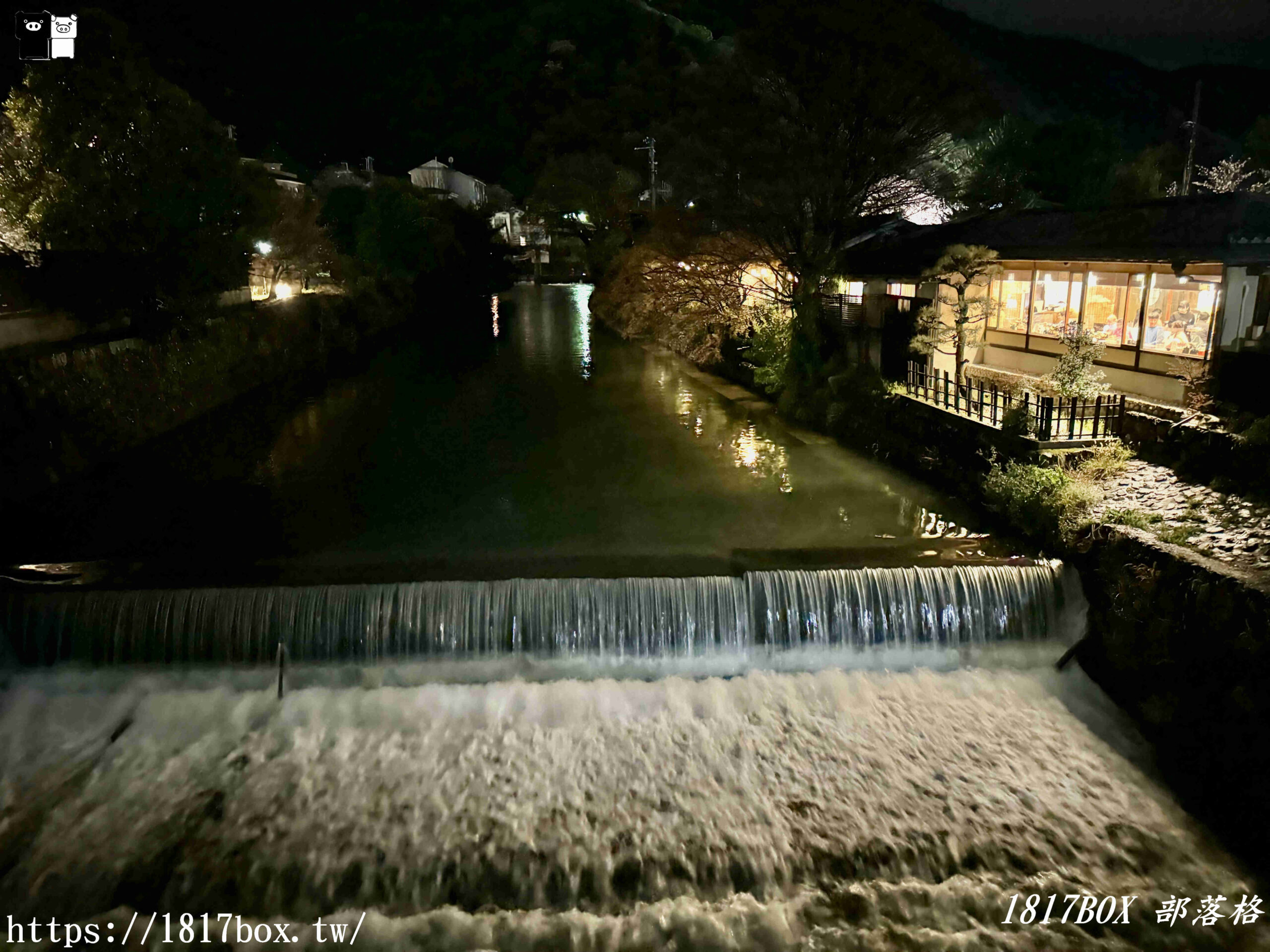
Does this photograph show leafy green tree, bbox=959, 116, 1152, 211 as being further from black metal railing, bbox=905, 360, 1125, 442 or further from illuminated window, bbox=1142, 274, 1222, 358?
black metal railing, bbox=905, 360, 1125, 442

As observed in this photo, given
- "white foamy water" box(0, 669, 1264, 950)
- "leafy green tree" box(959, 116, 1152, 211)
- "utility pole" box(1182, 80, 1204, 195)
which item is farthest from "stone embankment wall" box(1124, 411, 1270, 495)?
"utility pole" box(1182, 80, 1204, 195)

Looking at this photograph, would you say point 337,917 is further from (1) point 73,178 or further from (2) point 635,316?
(2) point 635,316

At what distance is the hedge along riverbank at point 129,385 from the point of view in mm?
13328

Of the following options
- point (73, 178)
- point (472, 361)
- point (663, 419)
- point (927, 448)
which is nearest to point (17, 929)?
point (927, 448)

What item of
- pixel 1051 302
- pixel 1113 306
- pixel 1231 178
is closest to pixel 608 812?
pixel 1113 306

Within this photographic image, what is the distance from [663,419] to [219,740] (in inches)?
490

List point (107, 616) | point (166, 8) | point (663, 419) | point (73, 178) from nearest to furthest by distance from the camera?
point (107, 616) → point (73, 178) → point (663, 419) → point (166, 8)

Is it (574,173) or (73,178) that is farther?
(574,173)

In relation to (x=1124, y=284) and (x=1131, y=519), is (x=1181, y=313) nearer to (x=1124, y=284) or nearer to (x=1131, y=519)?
(x=1124, y=284)

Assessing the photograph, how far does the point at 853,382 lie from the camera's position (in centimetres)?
1641

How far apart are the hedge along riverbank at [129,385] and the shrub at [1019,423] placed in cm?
1586

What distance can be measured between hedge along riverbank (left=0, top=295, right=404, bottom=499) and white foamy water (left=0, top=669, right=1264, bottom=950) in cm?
684

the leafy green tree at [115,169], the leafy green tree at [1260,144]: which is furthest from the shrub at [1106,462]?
the leafy green tree at [1260,144]

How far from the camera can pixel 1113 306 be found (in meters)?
13.7
